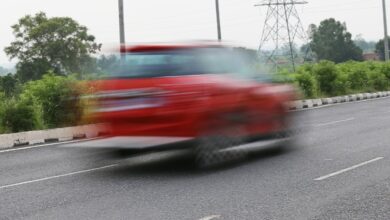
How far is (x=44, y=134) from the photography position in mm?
14742

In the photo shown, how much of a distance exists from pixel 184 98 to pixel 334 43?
95.8m

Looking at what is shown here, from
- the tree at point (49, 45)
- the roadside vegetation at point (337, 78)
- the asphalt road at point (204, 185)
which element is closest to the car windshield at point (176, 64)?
the asphalt road at point (204, 185)

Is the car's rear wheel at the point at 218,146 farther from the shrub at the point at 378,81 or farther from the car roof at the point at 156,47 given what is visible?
the shrub at the point at 378,81

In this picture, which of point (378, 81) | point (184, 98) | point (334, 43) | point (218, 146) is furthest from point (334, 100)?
point (334, 43)

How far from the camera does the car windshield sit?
29.3 feet

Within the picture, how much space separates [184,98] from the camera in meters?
8.62

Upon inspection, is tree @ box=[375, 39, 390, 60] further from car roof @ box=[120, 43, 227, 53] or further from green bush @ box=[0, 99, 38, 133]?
car roof @ box=[120, 43, 227, 53]

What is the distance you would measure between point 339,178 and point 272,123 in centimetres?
244

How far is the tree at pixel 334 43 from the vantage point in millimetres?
99488

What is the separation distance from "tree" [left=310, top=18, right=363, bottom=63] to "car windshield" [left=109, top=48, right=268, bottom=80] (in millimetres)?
91632

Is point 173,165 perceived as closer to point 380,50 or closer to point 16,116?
point 16,116

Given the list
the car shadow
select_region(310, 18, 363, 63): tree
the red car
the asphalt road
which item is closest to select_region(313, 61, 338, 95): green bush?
the asphalt road

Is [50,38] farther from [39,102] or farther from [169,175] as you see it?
[169,175]

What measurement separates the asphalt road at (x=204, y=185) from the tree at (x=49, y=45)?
50.4 metres
